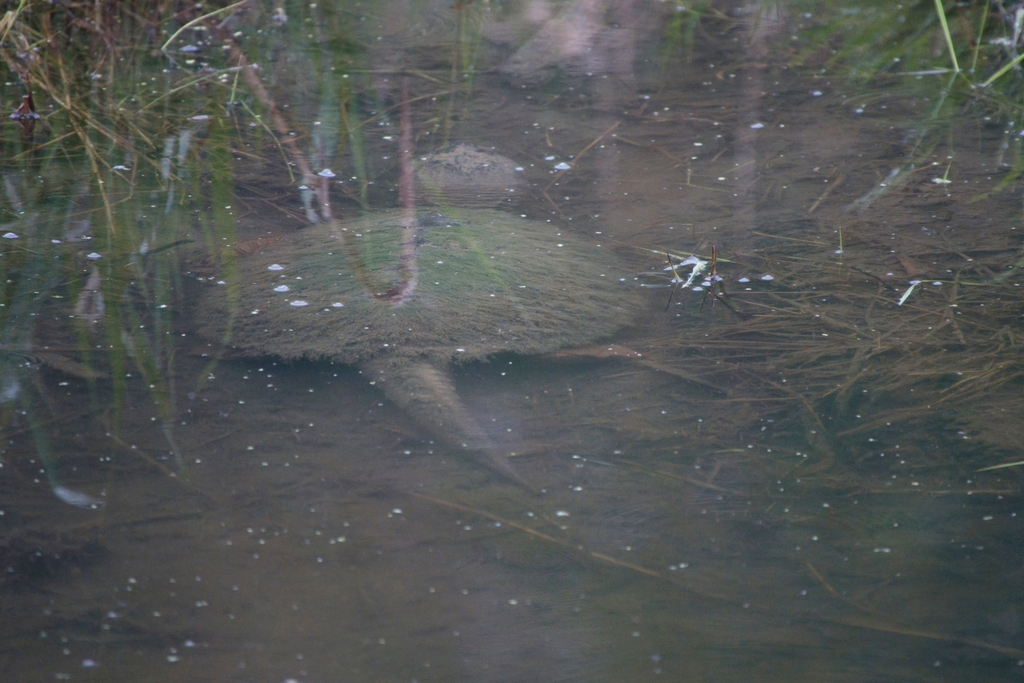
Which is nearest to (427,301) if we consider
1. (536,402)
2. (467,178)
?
(536,402)

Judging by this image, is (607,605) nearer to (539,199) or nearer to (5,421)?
(5,421)

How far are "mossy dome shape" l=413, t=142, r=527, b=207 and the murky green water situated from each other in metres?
0.07

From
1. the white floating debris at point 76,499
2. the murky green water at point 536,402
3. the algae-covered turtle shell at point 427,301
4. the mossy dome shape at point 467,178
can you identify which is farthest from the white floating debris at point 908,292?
the white floating debris at point 76,499

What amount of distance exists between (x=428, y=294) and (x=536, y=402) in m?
0.61

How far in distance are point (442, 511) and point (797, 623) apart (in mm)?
873

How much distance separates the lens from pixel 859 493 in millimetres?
2133

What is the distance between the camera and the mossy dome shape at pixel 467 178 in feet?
11.9

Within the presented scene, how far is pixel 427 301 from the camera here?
2818 mm

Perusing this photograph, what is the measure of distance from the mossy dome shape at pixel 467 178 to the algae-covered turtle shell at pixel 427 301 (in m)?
0.30

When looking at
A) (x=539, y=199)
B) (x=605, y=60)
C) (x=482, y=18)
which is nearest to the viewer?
(x=539, y=199)

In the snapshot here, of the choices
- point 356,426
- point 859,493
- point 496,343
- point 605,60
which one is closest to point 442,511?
point 356,426

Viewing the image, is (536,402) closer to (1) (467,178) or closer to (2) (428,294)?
(2) (428,294)

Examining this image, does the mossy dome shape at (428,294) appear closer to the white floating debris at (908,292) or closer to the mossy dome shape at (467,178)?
the mossy dome shape at (467,178)

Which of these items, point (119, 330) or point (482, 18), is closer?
point (119, 330)
